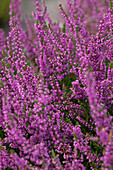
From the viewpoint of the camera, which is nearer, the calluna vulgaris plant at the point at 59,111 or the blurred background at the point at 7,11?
the calluna vulgaris plant at the point at 59,111

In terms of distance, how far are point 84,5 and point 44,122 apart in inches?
176

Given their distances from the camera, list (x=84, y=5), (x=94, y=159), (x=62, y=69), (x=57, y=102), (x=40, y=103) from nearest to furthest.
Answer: (x=40, y=103)
(x=94, y=159)
(x=57, y=102)
(x=62, y=69)
(x=84, y=5)

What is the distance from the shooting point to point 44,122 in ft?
5.46

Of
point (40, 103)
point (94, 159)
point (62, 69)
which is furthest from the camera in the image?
point (62, 69)

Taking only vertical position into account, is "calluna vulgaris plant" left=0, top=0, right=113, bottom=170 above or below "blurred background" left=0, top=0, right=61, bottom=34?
below

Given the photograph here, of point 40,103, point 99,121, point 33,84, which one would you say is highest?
point 33,84

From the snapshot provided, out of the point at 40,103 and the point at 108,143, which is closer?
the point at 108,143

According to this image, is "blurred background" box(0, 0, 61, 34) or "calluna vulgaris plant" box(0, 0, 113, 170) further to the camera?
"blurred background" box(0, 0, 61, 34)

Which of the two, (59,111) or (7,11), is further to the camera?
(7,11)

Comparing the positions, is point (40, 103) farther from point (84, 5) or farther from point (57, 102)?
point (84, 5)

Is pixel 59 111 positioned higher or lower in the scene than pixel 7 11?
lower

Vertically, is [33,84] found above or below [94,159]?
above

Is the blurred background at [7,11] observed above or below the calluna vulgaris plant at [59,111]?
above

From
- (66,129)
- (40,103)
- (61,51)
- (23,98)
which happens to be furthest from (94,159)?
(61,51)
